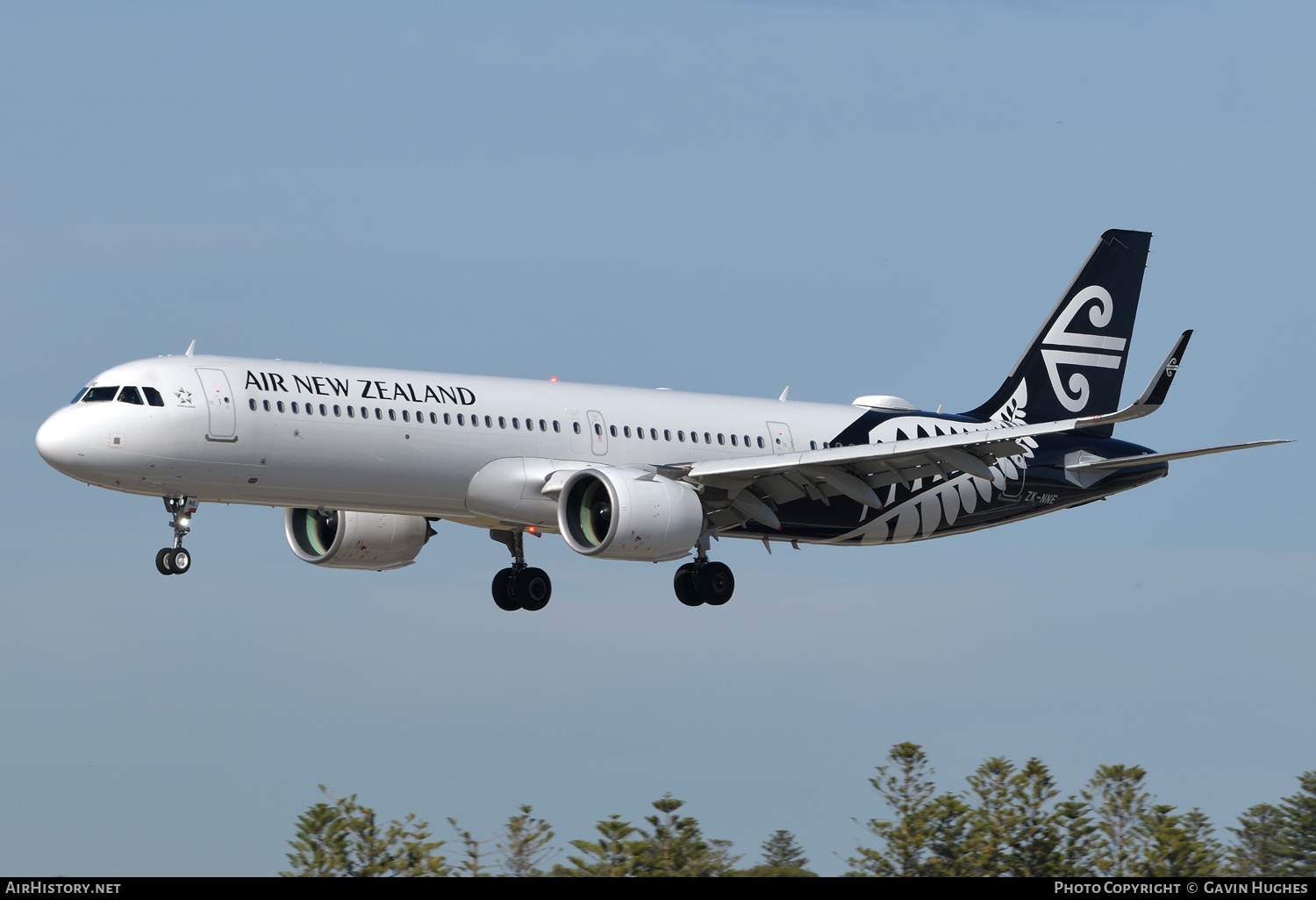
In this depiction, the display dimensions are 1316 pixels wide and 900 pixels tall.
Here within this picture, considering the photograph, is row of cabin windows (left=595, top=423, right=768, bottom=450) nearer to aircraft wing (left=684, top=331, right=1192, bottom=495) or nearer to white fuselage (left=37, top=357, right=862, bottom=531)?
white fuselage (left=37, top=357, right=862, bottom=531)

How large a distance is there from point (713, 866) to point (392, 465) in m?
15.9

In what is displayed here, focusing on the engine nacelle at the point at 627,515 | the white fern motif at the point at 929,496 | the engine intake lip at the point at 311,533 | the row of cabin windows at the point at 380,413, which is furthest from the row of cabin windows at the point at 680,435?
the engine intake lip at the point at 311,533

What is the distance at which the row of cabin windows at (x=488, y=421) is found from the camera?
4100 centimetres

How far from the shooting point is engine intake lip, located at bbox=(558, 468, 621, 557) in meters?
43.7

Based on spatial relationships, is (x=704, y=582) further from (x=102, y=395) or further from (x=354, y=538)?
(x=102, y=395)

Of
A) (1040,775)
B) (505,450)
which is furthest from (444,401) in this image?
(1040,775)

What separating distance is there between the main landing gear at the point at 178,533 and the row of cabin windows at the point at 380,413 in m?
2.70

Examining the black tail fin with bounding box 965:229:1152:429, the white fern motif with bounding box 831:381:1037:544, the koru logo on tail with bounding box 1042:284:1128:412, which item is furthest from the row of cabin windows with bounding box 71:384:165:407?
the koru logo on tail with bounding box 1042:284:1128:412

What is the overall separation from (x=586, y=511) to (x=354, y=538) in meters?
6.99

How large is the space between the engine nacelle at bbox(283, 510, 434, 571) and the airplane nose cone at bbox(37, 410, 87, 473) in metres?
8.70

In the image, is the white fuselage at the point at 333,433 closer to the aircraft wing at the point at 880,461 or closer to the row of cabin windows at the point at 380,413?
the row of cabin windows at the point at 380,413
